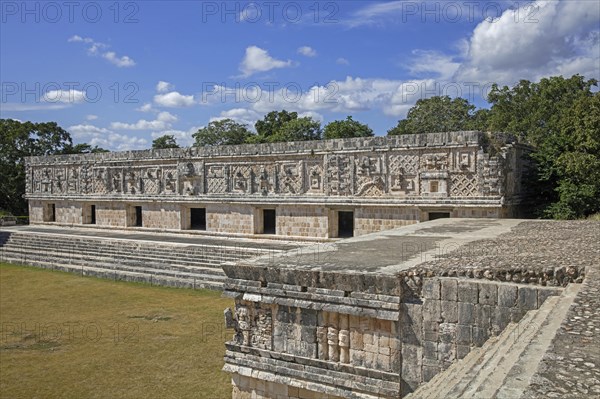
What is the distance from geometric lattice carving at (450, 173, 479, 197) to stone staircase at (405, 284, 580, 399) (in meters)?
9.90

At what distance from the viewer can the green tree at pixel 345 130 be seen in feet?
102

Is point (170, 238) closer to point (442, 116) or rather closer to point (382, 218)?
point (382, 218)

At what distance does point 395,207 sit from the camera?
602 inches

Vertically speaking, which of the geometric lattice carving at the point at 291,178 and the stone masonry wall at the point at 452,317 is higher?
the geometric lattice carving at the point at 291,178

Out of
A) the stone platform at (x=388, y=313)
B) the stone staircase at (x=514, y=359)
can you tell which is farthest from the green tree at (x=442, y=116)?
the stone staircase at (x=514, y=359)

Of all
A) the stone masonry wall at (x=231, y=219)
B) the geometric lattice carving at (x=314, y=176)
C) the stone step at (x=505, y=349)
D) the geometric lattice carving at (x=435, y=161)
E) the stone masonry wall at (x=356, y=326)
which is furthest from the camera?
the stone masonry wall at (x=231, y=219)

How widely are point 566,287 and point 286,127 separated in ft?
99.0

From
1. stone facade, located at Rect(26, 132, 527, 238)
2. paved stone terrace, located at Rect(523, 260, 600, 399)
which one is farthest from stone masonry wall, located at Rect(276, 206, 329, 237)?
paved stone terrace, located at Rect(523, 260, 600, 399)

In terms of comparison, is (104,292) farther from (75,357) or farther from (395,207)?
(395,207)

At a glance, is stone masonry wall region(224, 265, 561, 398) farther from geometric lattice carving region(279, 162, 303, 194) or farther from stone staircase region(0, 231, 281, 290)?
geometric lattice carving region(279, 162, 303, 194)

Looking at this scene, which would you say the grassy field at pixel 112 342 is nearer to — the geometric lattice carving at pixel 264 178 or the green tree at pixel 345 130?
the geometric lattice carving at pixel 264 178

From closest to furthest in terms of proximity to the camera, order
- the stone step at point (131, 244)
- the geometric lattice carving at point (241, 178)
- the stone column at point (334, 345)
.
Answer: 1. the stone column at point (334, 345)
2. the stone step at point (131, 244)
3. the geometric lattice carving at point (241, 178)

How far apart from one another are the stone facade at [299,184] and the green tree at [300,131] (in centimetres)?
1021

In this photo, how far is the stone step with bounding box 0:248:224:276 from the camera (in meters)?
14.4
